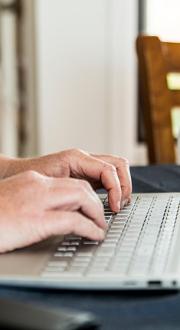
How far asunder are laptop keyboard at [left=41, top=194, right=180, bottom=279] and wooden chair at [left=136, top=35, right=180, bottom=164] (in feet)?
2.50

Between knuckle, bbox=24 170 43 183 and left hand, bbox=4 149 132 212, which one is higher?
knuckle, bbox=24 170 43 183

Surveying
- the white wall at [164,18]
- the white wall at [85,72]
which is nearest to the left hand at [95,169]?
the white wall at [85,72]

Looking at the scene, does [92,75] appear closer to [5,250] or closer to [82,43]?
[82,43]

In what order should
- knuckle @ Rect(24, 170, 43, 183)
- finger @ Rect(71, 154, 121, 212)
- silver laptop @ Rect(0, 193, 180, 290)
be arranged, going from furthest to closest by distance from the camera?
1. finger @ Rect(71, 154, 121, 212)
2. knuckle @ Rect(24, 170, 43, 183)
3. silver laptop @ Rect(0, 193, 180, 290)

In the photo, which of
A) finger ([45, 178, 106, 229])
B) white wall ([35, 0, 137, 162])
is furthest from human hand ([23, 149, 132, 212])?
white wall ([35, 0, 137, 162])

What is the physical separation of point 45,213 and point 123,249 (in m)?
0.08

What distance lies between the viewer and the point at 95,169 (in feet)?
2.70

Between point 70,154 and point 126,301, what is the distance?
38 centimetres

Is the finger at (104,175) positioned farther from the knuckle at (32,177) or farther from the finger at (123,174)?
the knuckle at (32,177)

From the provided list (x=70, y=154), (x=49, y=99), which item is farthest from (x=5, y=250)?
(x=49, y=99)

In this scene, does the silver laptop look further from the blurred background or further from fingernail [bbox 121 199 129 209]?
the blurred background

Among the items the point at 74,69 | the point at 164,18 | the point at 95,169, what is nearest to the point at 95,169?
the point at 95,169

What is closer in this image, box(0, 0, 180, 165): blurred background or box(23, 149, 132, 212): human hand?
box(23, 149, 132, 212): human hand

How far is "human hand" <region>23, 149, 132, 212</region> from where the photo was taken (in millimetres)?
779
